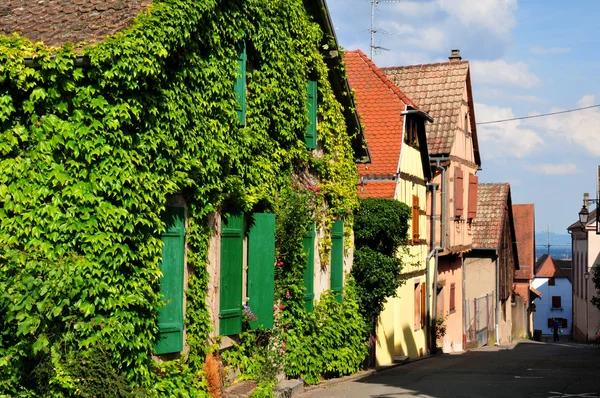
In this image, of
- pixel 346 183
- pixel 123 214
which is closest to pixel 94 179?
pixel 123 214

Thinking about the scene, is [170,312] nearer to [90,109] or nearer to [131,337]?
[131,337]

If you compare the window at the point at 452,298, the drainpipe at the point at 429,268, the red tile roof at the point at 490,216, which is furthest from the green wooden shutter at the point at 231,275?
the red tile roof at the point at 490,216

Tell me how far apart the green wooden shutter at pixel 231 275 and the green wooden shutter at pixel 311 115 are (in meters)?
3.20

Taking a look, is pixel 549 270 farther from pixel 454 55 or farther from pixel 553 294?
pixel 454 55

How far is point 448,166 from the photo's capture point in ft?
94.1

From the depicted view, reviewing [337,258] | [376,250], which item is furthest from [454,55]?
[337,258]

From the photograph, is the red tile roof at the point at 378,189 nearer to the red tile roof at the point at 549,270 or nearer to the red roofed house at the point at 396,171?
the red roofed house at the point at 396,171

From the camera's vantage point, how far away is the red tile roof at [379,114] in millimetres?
22703

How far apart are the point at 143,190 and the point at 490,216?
28891 millimetres

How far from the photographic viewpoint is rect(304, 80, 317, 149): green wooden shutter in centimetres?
1568

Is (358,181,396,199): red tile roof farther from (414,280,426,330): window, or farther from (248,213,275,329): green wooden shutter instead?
(248,213,275,329): green wooden shutter

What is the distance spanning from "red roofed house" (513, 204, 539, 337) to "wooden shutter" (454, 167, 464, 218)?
23252 millimetres

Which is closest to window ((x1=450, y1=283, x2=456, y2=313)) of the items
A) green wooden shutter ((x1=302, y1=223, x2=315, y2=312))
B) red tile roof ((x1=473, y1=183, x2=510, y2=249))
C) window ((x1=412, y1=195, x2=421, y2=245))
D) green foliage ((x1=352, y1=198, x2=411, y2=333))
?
red tile roof ((x1=473, y1=183, x2=510, y2=249))

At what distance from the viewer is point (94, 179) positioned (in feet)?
31.2
